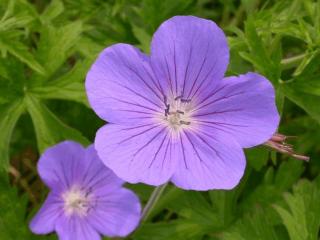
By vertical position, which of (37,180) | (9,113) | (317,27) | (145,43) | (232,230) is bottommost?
(37,180)

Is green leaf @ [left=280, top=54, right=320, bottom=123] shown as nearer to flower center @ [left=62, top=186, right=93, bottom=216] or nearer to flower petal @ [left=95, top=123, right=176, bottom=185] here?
flower petal @ [left=95, top=123, right=176, bottom=185]

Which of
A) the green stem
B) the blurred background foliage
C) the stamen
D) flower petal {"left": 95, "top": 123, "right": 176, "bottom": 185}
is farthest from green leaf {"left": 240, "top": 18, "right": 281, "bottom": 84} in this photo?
flower petal {"left": 95, "top": 123, "right": 176, "bottom": 185}

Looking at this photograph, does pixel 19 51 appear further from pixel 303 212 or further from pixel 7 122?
pixel 303 212

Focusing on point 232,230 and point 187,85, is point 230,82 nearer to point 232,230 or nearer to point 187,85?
point 187,85

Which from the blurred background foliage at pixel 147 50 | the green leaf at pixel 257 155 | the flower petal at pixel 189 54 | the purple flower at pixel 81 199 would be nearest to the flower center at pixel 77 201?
the purple flower at pixel 81 199

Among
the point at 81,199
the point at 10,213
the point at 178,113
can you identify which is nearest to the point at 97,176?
the point at 81,199

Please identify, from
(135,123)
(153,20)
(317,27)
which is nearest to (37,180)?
(153,20)
